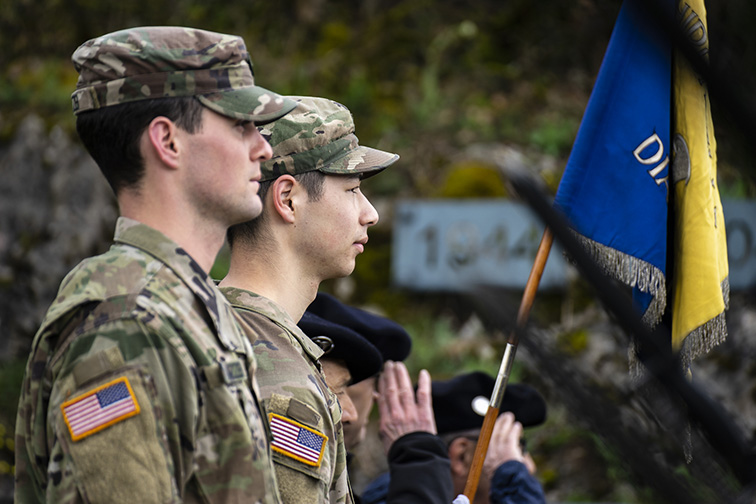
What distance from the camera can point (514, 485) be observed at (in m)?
2.99

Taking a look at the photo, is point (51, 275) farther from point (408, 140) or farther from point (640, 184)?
point (640, 184)

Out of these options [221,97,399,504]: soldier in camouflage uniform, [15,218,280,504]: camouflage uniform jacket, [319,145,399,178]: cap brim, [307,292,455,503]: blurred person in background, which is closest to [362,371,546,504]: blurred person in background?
[307,292,455,503]: blurred person in background

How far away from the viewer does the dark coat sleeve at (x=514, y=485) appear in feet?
9.79

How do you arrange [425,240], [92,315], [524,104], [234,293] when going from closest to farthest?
[92,315] → [234,293] → [425,240] → [524,104]

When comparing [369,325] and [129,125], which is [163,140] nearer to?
[129,125]

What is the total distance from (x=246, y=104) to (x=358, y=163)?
723mm

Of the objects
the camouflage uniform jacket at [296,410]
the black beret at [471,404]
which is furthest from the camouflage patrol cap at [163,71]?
the black beret at [471,404]

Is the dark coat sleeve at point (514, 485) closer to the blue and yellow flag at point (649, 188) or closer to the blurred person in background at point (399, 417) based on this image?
the blurred person in background at point (399, 417)

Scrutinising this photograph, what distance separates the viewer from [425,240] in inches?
267

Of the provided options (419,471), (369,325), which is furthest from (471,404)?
(419,471)

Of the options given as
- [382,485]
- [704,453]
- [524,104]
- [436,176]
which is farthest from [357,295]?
[704,453]

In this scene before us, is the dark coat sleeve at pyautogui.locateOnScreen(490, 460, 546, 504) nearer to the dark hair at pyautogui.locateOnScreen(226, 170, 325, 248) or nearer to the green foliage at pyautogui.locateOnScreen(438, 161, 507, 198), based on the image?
the dark hair at pyautogui.locateOnScreen(226, 170, 325, 248)

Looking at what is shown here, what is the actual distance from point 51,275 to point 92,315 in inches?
238

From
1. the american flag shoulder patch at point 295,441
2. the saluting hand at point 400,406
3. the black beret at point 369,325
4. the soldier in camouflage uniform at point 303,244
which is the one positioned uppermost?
the soldier in camouflage uniform at point 303,244
